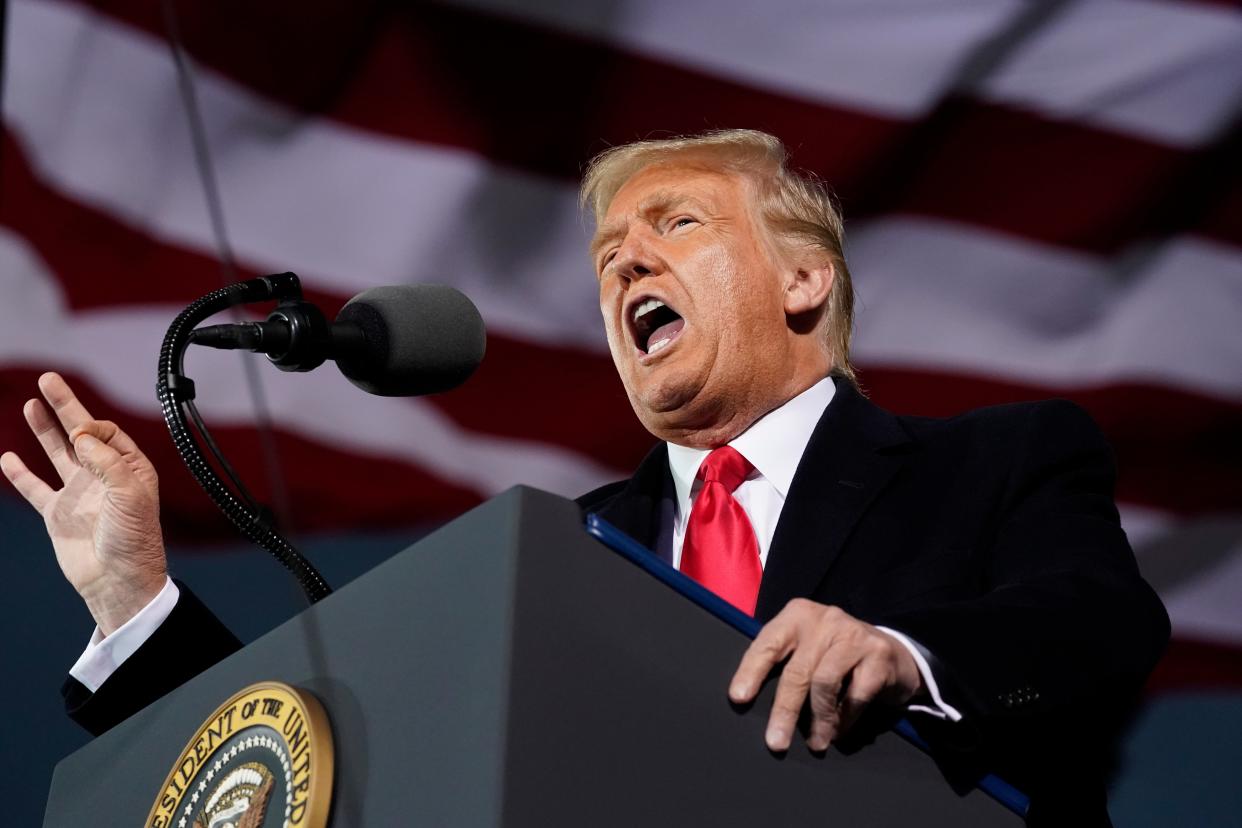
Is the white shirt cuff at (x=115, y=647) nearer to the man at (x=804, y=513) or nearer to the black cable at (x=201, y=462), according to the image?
the man at (x=804, y=513)

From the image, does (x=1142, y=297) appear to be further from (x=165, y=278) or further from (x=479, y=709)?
(x=479, y=709)

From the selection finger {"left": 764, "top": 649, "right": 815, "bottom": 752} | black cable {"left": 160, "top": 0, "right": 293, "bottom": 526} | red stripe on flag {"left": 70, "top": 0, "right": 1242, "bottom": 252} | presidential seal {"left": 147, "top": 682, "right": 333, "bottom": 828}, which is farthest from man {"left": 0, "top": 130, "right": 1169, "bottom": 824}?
black cable {"left": 160, "top": 0, "right": 293, "bottom": 526}

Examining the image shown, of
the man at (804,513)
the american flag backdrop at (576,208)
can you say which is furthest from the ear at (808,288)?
the american flag backdrop at (576,208)

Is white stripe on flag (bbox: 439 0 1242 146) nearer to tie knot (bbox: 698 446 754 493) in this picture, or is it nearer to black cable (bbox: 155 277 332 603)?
tie knot (bbox: 698 446 754 493)

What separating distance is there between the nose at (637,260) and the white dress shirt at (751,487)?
236 mm

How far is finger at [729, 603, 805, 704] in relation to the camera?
0.91m

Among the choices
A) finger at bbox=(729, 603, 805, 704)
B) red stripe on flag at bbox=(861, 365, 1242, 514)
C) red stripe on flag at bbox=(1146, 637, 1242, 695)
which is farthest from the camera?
red stripe on flag at bbox=(1146, 637, 1242, 695)

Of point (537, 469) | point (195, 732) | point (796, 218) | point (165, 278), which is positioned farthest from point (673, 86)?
point (195, 732)

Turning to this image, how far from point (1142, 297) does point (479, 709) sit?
10.2 feet

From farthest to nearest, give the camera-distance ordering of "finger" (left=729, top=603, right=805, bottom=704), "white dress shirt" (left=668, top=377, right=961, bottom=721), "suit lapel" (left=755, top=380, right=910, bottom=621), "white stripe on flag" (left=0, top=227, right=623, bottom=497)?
1. "white stripe on flag" (left=0, top=227, right=623, bottom=497)
2. "white dress shirt" (left=668, top=377, right=961, bottom=721)
3. "suit lapel" (left=755, top=380, right=910, bottom=621)
4. "finger" (left=729, top=603, right=805, bottom=704)

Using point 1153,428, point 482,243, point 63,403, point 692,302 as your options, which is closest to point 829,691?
point 63,403

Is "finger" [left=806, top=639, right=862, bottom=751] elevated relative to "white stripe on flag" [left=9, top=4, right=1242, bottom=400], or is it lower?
elevated

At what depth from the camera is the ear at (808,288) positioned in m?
2.02

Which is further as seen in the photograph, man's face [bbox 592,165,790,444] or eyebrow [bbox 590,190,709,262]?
eyebrow [bbox 590,190,709,262]
